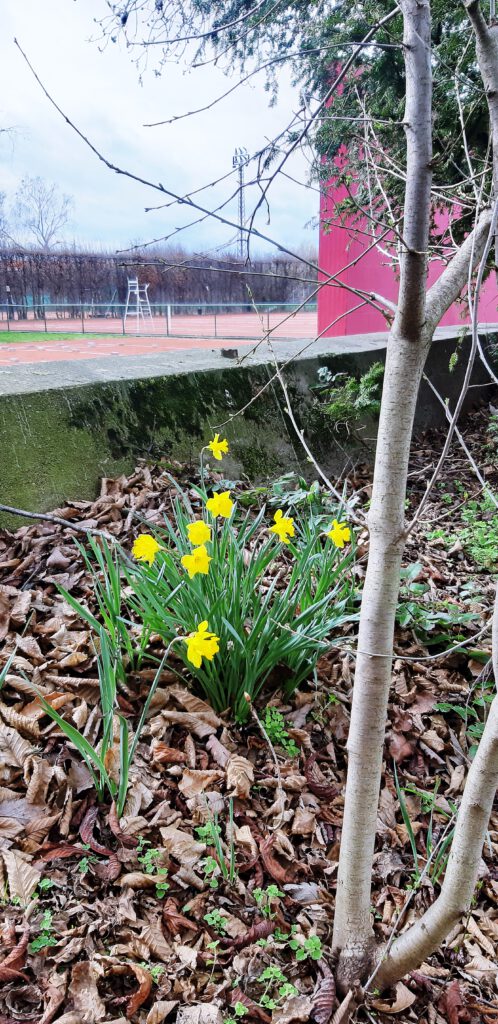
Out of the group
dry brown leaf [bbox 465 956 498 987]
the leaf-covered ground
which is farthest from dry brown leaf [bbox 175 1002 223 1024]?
dry brown leaf [bbox 465 956 498 987]

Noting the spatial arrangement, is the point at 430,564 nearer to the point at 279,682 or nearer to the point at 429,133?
the point at 279,682

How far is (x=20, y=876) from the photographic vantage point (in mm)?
1093

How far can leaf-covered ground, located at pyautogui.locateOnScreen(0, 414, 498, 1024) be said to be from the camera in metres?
1.01

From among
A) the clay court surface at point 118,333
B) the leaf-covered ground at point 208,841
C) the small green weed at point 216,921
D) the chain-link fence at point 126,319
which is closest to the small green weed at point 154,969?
the leaf-covered ground at point 208,841

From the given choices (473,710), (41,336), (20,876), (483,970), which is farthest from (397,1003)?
(41,336)

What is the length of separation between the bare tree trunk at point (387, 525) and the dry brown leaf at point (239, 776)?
349 millimetres

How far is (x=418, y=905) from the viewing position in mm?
1252

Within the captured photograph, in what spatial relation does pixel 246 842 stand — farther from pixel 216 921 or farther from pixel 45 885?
pixel 45 885

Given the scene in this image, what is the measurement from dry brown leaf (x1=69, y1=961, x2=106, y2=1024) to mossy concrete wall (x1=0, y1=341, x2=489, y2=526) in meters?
1.39

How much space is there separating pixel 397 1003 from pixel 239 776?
1.63 feet

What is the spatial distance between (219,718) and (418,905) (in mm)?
585

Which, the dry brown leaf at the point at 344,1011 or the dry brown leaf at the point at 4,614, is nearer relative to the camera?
the dry brown leaf at the point at 344,1011

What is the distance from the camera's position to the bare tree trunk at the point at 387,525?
30.5 inches

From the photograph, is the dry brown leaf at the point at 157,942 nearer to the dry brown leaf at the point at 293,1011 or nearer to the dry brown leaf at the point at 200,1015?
the dry brown leaf at the point at 200,1015
